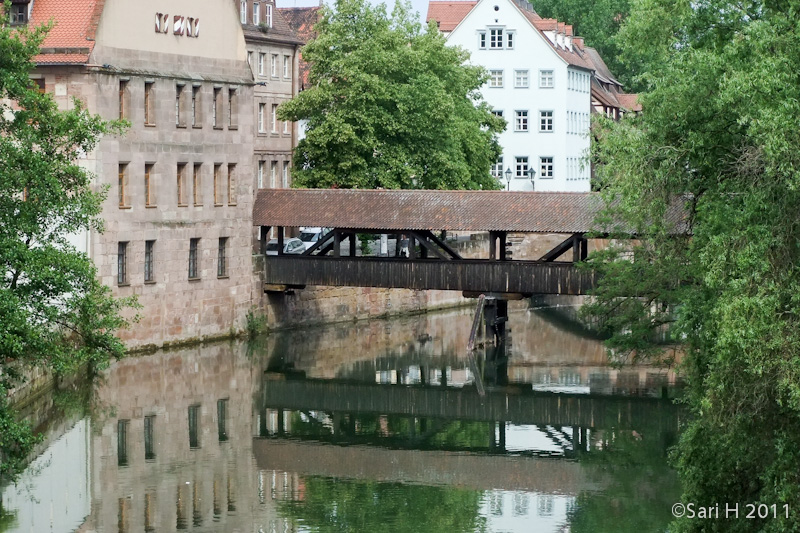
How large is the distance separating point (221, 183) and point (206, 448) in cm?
1527

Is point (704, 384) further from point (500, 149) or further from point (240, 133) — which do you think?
point (500, 149)

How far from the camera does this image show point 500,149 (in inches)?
2199

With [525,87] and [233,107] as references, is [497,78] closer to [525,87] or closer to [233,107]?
[525,87]

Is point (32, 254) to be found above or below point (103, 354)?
above

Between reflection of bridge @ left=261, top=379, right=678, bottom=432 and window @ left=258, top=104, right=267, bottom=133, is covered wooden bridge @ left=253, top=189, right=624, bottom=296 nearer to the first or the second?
reflection of bridge @ left=261, top=379, right=678, bottom=432

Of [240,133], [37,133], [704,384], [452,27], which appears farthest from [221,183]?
[452,27]

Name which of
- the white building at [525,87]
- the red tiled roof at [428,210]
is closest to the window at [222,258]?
the red tiled roof at [428,210]

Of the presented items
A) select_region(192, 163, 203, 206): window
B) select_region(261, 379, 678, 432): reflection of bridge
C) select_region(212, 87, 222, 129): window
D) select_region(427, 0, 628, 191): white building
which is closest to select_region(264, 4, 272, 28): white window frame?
select_region(427, 0, 628, 191): white building

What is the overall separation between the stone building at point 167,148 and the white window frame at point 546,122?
26034mm

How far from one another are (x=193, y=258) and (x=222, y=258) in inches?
45.9

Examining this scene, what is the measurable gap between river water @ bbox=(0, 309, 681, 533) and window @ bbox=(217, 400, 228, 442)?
39mm

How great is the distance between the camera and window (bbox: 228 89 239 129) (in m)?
41.8

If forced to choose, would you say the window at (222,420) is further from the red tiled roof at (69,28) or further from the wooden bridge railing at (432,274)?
the wooden bridge railing at (432,274)

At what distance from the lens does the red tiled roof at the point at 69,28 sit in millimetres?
36031
